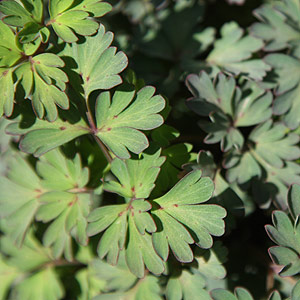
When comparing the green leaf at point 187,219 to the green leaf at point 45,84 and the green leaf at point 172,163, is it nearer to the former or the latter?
the green leaf at point 172,163

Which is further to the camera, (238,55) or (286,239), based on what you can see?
(238,55)

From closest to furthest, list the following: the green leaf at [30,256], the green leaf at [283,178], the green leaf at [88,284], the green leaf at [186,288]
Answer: the green leaf at [186,288] < the green leaf at [283,178] < the green leaf at [88,284] < the green leaf at [30,256]

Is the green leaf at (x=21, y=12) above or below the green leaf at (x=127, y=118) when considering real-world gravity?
above

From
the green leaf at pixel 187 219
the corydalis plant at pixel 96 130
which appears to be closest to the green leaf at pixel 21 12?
the corydalis plant at pixel 96 130

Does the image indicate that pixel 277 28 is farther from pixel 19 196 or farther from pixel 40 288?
pixel 40 288

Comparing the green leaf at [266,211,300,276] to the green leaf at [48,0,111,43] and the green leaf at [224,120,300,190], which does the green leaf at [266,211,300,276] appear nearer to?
the green leaf at [224,120,300,190]

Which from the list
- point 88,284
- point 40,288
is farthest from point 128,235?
point 40,288
